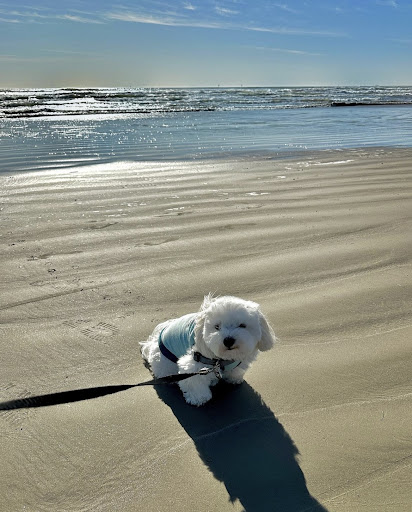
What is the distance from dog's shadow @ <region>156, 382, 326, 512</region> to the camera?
2.32 meters

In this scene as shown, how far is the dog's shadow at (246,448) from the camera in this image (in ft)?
7.61

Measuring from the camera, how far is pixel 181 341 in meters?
3.16

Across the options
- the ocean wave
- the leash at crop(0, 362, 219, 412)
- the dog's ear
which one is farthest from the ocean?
the dog's ear

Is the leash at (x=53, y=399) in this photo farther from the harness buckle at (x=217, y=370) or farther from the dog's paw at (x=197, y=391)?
the harness buckle at (x=217, y=370)

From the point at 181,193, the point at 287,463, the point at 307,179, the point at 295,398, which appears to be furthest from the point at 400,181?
the point at 287,463

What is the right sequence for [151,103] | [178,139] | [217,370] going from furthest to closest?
1. [151,103]
2. [178,139]
3. [217,370]

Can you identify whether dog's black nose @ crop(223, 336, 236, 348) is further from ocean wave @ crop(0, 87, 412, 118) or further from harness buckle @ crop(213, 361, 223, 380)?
ocean wave @ crop(0, 87, 412, 118)

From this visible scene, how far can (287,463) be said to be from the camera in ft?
8.23

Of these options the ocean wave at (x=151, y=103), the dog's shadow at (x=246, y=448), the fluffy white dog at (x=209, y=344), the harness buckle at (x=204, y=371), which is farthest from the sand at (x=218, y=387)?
the ocean wave at (x=151, y=103)

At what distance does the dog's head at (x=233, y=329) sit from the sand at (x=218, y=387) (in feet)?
1.41

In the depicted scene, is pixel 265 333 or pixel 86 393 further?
pixel 265 333

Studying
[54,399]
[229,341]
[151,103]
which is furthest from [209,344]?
[151,103]

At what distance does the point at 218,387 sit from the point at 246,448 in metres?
0.61

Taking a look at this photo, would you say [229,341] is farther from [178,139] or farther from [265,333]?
[178,139]
